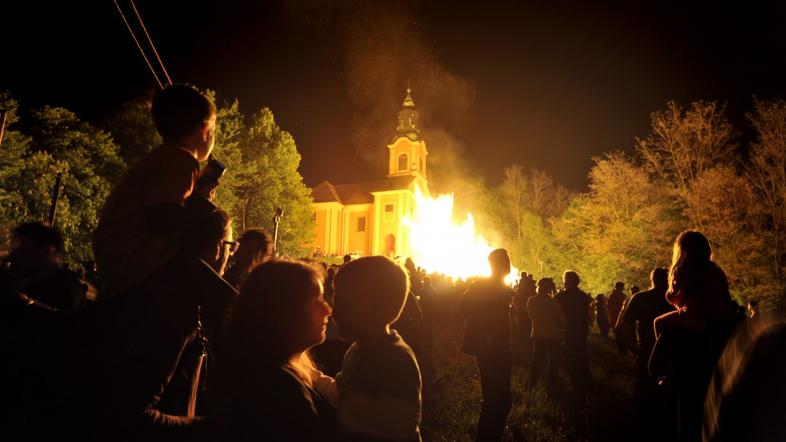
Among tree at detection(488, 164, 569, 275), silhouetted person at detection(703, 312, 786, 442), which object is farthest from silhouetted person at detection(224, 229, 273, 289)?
tree at detection(488, 164, 569, 275)

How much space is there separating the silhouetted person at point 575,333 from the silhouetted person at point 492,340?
3.44 meters

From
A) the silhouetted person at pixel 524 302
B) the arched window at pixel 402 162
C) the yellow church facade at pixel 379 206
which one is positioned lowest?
the silhouetted person at pixel 524 302

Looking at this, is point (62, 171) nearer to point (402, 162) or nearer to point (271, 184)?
point (271, 184)

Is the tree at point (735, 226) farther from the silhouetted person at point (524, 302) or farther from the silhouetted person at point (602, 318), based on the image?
the silhouetted person at point (524, 302)

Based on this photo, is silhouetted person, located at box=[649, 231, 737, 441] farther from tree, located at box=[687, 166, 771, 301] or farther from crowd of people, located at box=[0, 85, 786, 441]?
tree, located at box=[687, 166, 771, 301]

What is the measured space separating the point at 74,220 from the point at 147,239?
2744cm

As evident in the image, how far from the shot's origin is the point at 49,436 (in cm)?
164

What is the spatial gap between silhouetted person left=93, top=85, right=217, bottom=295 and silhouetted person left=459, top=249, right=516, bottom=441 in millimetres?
3873

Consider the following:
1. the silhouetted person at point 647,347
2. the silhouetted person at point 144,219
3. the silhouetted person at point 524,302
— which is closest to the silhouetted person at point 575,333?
the silhouetted person at point 524,302

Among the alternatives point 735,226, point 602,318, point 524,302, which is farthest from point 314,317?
point 735,226

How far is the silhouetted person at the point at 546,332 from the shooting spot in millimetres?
7918

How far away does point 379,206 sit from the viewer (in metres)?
57.3

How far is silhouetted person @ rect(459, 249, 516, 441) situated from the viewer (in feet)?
15.8

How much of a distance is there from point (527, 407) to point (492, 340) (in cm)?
253
